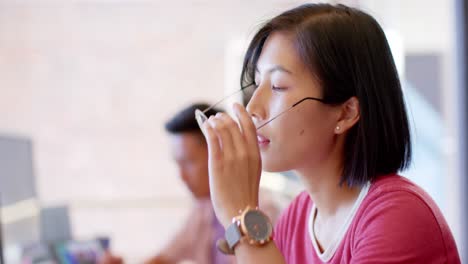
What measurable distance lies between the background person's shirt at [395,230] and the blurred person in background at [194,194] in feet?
3.26

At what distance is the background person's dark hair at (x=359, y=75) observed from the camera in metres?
0.86

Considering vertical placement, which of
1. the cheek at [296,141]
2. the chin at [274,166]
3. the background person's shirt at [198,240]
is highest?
the cheek at [296,141]

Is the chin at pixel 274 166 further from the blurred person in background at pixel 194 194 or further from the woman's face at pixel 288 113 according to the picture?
the blurred person in background at pixel 194 194

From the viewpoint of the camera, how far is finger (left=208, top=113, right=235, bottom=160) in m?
0.84

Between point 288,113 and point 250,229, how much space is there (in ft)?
0.56

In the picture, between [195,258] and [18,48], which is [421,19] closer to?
[195,258]

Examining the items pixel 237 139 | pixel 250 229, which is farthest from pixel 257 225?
pixel 237 139

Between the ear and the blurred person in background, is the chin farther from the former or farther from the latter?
the blurred person in background

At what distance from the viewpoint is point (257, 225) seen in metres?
0.82

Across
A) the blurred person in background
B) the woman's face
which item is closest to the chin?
the woman's face

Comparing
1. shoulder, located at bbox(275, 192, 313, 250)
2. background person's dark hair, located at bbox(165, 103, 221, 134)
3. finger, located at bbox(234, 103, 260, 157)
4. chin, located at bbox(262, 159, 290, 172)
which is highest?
finger, located at bbox(234, 103, 260, 157)

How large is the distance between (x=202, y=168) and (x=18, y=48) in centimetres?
228

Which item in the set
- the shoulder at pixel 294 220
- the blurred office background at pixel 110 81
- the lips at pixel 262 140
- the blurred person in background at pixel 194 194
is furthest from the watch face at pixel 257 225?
the blurred office background at pixel 110 81

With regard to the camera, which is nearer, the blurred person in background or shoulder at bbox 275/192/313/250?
shoulder at bbox 275/192/313/250
